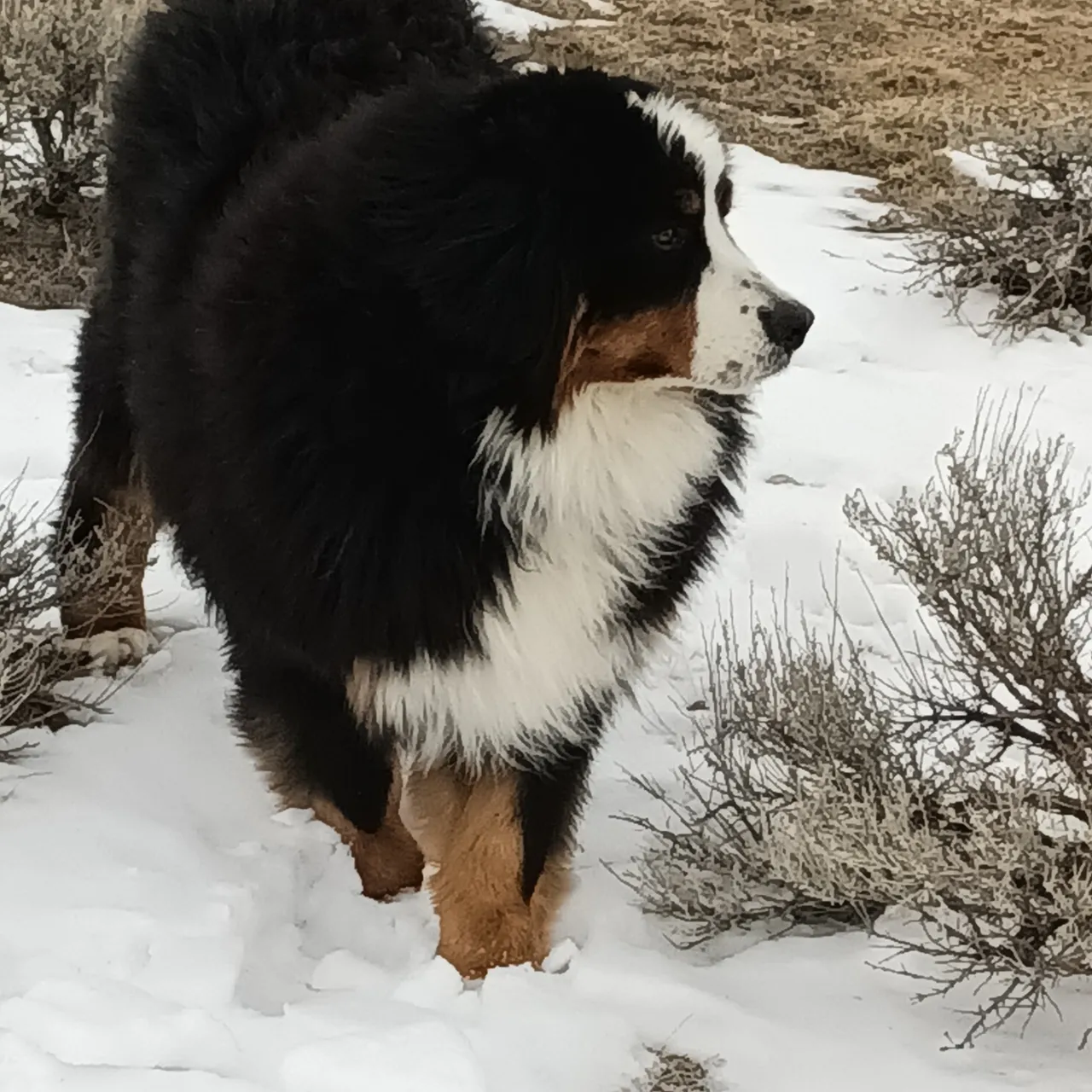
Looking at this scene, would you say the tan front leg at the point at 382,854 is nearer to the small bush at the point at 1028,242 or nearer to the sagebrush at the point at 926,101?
the sagebrush at the point at 926,101

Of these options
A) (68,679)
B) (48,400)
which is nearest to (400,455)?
(68,679)

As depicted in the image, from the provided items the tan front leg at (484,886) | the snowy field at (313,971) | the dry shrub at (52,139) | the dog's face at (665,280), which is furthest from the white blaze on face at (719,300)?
the dry shrub at (52,139)

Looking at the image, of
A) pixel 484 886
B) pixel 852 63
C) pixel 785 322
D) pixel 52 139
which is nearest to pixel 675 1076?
pixel 484 886

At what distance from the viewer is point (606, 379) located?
2.12 meters

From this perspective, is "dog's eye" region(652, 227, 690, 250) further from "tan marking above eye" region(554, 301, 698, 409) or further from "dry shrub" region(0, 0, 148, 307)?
"dry shrub" region(0, 0, 148, 307)

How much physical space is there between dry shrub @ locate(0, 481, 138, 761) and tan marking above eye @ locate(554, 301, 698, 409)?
1.36 m

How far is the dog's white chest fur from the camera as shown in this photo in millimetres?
2123

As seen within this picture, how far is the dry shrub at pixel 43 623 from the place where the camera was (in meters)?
2.82

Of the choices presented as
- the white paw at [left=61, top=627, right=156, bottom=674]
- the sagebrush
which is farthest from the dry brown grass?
the white paw at [left=61, top=627, right=156, bottom=674]

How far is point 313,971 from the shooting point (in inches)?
95.6

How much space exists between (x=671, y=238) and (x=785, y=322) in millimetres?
228

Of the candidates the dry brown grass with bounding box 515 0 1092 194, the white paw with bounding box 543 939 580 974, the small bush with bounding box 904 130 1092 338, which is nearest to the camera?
the white paw with bounding box 543 939 580 974

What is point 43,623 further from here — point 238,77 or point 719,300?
point 719,300

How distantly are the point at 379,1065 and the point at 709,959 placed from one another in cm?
73
